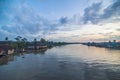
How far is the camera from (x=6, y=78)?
2867 centimetres

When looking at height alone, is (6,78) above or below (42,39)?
below

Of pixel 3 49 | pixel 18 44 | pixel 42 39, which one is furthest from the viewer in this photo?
pixel 42 39

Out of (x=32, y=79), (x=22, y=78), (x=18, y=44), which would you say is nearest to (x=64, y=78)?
(x=32, y=79)

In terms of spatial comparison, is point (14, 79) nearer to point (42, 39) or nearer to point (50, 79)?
point (50, 79)

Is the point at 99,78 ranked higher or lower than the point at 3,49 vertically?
lower

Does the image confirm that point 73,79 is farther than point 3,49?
No

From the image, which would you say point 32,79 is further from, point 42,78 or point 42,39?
point 42,39

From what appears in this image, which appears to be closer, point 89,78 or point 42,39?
point 89,78

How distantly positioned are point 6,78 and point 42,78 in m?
6.46

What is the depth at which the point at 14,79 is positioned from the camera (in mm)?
27719

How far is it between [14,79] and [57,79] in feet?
24.4

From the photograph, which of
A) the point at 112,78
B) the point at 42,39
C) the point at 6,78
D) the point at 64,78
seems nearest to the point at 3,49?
the point at 6,78

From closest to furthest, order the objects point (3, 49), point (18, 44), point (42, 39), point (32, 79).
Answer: point (32, 79) < point (3, 49) < point (18, 44) < point (42, 39)

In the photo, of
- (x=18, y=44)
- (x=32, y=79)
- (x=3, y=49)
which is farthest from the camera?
(x=18, y=44)
